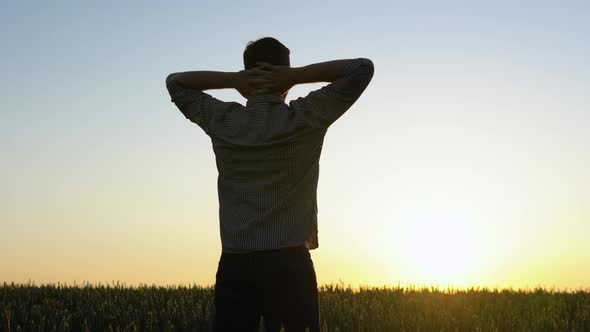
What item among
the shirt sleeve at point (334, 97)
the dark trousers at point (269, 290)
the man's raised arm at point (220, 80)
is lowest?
the dark trousers at point (269, 290)

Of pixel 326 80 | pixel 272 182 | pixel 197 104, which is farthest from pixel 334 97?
pixel 197 104

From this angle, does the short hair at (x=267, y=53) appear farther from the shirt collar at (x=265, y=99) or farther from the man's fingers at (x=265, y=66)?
the shirt collar at (x=265, y=99)

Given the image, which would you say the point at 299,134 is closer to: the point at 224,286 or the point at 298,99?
the point at 298,99

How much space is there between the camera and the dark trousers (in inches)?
142

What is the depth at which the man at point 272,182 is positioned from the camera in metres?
3.62

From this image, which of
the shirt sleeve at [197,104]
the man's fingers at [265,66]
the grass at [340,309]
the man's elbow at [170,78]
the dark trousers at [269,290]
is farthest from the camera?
the grass at [340,309]

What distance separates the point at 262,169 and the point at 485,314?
640 cm

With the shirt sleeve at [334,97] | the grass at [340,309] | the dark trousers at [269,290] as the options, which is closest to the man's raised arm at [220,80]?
the shirt sleeve at [334,97]

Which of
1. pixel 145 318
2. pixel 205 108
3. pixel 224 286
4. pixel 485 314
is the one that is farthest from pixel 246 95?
pixel 485 314

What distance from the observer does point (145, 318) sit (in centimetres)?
858

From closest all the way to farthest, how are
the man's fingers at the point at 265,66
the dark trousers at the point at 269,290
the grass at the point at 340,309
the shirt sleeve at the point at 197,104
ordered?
the dark trousers at the point at 269,290 → the man's fingers at the point at 265,66 → the shirt sleeve at the point at 197,104 → the grass at the point at 340,309

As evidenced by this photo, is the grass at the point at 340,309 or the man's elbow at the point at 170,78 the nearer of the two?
the man's elbow at the point at 170,78

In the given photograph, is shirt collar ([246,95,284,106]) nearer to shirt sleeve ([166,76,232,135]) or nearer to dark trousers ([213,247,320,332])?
shirt sleeve ([166,76,232,135])

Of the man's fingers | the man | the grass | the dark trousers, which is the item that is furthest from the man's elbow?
the grass
